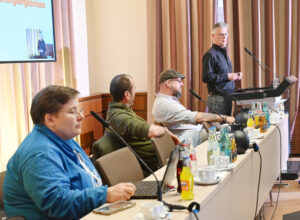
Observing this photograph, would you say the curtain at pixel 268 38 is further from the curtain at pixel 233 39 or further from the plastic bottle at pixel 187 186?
the plastic bottle at pixel 187 186

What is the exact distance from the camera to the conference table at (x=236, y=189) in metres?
1.94

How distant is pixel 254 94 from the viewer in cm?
408

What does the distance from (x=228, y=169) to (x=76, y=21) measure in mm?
4240

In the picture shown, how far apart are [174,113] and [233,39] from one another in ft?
7.73

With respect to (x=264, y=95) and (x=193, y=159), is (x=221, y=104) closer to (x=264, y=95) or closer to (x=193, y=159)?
(x=264, y=95)

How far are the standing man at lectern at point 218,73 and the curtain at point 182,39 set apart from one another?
110cm

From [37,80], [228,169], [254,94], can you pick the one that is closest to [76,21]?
[37,80]

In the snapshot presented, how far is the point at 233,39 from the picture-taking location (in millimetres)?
6105

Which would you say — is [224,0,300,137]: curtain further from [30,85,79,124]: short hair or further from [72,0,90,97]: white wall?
[30,85,79,124]: short hair

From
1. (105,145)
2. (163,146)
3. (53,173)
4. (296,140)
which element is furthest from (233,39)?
(53,173)

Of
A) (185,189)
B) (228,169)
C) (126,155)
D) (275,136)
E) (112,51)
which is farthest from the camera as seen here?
(112,51)

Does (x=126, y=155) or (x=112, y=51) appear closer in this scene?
(x=126, y=155)

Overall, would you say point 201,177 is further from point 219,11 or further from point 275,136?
point 219,11

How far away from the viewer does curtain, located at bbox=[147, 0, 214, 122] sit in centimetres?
619
